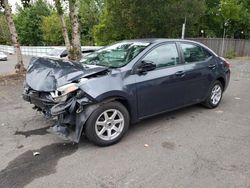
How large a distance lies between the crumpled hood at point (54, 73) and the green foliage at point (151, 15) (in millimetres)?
13392

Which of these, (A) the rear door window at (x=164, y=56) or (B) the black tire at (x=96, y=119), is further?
(A) the rear door window at (x=164, y=56)

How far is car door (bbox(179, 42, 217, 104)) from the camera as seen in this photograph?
4973 mm

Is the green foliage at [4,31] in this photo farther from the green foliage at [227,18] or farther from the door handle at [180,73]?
the door handle at [180,73]

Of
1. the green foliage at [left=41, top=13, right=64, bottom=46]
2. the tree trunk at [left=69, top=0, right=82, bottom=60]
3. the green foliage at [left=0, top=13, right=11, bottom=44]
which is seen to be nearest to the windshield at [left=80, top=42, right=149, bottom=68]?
the tree trunk at [left=69, top=0, right=82, bottom=60]

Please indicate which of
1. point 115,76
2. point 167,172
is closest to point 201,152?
point 167,172

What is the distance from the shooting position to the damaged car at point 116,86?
146 inches

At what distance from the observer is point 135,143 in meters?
4.05

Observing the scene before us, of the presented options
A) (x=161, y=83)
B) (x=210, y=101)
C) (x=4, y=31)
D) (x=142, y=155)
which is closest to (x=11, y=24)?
(x=161, y=83)

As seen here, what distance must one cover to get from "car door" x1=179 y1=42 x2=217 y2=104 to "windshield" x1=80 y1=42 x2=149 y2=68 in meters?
0.94

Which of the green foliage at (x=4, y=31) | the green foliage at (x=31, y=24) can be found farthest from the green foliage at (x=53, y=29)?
the green foliage at (x=4, y=31)

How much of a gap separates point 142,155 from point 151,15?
48.1 ft

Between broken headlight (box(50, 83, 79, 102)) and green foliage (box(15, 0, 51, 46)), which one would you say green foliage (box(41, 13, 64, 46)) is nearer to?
green foliage (box(15, 0, 51, 46))

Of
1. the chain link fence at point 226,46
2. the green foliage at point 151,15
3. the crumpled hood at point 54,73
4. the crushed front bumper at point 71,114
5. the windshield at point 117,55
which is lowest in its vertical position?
the chain link fence at point 226,46

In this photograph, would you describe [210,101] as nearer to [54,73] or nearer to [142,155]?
[142,155]
